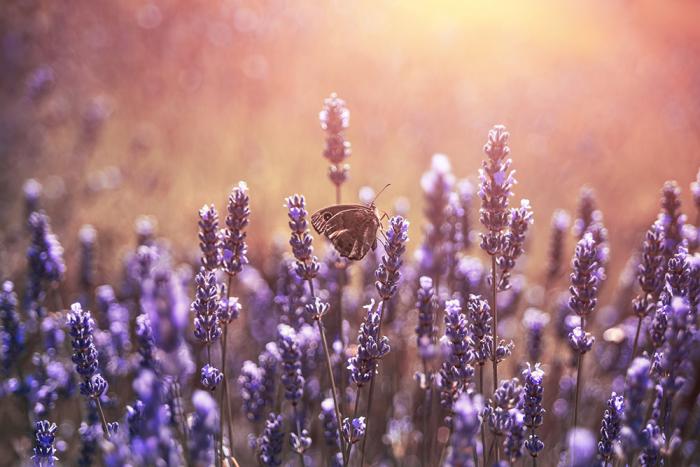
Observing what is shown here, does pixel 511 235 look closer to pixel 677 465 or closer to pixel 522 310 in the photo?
pixel 677 465

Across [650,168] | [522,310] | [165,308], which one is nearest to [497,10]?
[650,168]

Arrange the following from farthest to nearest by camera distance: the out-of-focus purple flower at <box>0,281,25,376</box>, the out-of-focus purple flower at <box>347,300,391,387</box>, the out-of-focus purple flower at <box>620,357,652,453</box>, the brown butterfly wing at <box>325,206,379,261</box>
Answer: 1. the out-of-focus purple flower at <box>0,281,25,376</box>
2. the brown butterfly wing at <box>325,206,379,261</box>
3. the out-of-focus purple flower at <box>347,300,391,387</box>
4. the out-of-focus purple flower at <box>620,357,652,453</box>

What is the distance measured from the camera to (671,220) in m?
2.47

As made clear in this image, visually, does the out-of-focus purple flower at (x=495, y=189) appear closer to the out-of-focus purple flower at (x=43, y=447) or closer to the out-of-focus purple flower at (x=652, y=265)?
the out-of-focus purple flower at (x=652, y=265)

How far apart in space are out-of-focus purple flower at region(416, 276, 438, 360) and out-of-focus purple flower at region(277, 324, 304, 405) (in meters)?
0.49

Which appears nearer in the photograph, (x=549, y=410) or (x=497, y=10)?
(x=549, y=410)

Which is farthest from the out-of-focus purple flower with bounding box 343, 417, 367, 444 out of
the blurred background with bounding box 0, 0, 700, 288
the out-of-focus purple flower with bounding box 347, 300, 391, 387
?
the blurred background with bounding box 0, 0, 700, 288

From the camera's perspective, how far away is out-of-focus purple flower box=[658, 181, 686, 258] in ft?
7.96

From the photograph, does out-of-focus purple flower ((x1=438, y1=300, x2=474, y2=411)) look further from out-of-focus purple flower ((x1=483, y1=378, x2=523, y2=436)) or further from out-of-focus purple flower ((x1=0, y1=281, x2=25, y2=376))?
out-of-focus purple flower ((x1=0, y1=281, x2=25, y2=376))

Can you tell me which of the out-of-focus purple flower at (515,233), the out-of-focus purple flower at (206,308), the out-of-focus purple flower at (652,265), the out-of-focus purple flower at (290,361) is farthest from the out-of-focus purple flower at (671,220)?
the out-of-focus purple flower at (206,308)

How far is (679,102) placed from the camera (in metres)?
9.22

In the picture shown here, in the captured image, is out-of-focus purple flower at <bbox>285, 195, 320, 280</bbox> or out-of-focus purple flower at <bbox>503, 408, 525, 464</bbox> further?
out-of-focus purple flower at <bbox>285, 195, 320, 280</bbox>

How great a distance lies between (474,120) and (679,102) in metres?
3.29

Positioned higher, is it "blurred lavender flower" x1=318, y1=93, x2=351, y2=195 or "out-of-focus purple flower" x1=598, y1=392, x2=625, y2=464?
"blurred lavender flower" x1=318, y1=93, x2=351, y2=195
